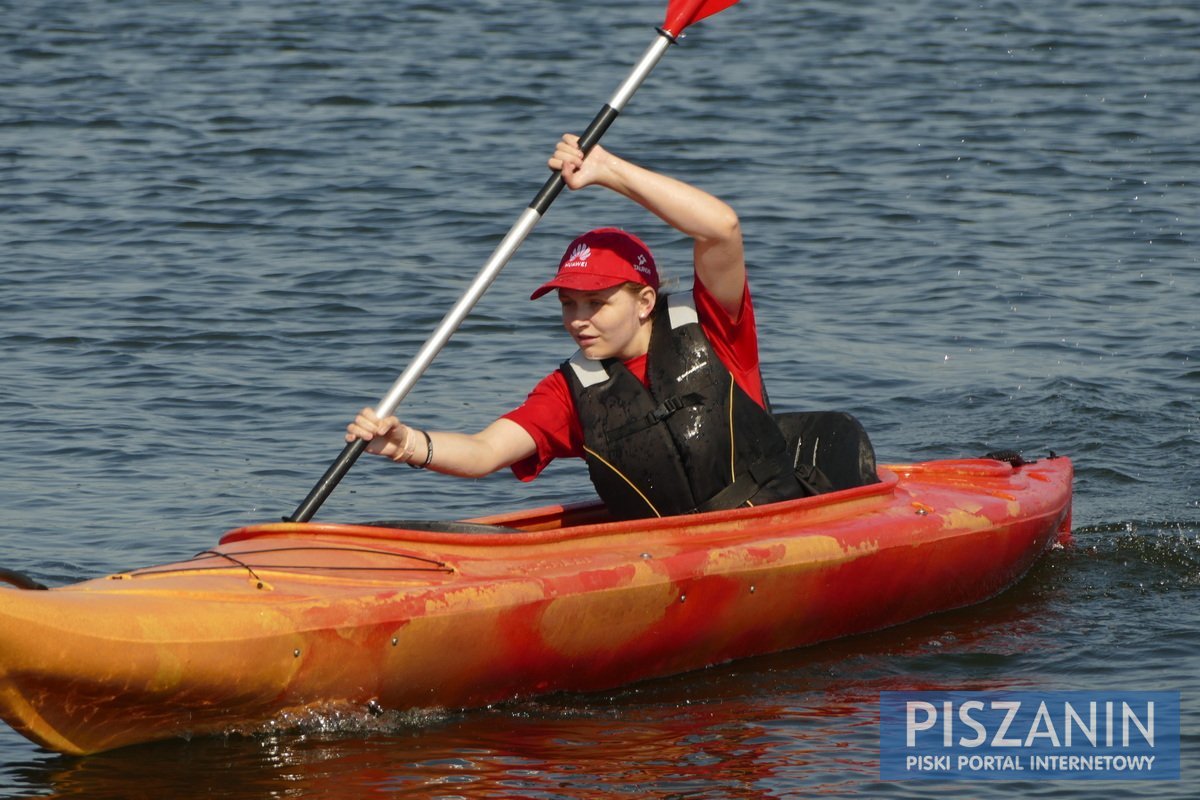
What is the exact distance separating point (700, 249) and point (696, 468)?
2.09ft

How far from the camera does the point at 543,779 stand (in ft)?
14.3

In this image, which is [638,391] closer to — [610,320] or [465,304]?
[610,320]

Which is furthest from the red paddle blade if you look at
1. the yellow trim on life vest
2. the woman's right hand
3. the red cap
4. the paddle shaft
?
the woman's right hand

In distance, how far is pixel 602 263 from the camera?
15.9ft

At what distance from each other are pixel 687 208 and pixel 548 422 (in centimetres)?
74

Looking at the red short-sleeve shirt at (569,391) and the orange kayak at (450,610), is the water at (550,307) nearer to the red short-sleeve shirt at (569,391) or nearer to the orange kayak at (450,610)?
the orange kayak at (450,610)

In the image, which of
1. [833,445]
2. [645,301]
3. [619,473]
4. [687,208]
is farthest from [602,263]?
[833,445]

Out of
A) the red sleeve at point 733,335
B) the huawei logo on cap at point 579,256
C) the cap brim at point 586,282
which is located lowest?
the red sleeve at point 733,335

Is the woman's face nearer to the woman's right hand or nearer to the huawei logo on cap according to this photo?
the huawei logo on cap

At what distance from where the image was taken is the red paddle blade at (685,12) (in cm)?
547

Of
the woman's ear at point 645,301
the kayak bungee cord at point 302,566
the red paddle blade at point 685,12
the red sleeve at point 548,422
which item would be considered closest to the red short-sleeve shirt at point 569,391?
the red sleeve at point 548,422

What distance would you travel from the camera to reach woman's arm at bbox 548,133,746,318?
15.3ft

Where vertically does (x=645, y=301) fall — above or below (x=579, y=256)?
below

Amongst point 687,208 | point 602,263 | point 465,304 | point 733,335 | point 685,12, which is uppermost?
point 685,12
